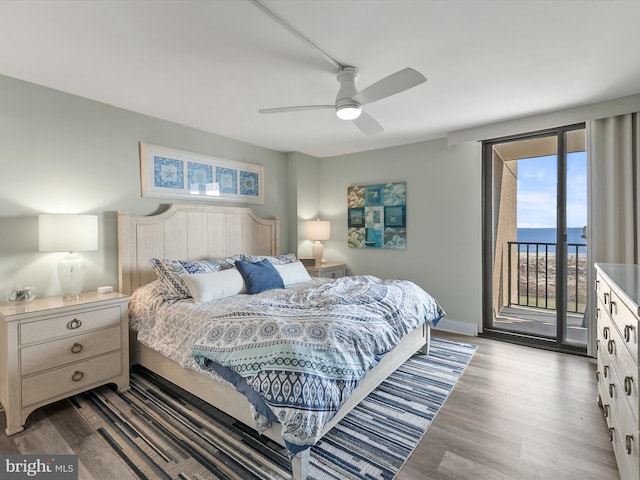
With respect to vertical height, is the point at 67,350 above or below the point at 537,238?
below

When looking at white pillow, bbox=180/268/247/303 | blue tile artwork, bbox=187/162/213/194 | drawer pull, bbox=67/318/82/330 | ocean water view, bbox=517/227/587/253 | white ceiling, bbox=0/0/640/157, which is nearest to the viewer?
white ceiling, bbox=0/0/640/157

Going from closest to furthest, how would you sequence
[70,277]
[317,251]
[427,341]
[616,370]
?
[616,370], [70,277], [427,341], [317,251]

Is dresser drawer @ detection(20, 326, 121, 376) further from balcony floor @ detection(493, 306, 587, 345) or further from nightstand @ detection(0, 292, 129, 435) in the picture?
balcony floor @ detection(493, 306, 587, 345)

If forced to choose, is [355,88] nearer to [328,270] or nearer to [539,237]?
[328,270]

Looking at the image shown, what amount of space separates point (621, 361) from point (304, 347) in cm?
155

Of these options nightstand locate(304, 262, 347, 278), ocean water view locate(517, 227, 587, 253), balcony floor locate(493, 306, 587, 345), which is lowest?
balcony floor locate(493, 306, 587, 345)

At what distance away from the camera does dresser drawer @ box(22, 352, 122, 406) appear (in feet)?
6.91

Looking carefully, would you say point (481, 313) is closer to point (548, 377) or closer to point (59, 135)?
point (548, 377)

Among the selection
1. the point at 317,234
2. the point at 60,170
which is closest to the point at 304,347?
the point at 60,170

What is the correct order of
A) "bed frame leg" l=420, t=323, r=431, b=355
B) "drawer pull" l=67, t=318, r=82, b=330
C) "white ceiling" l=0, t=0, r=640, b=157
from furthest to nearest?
"bed frame leg" l=420, t=323, r=431, b=355 < "drawer pull" l=67, t=318, r=82, b=330 < "white ceiling" l=0, t=0, r=640, b=157

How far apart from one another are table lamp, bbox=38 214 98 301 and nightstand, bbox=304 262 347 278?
2.58 metres

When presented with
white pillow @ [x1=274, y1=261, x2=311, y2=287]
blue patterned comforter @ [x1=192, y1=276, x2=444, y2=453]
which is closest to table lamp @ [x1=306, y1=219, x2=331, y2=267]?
white pillow @ [x1=274, y1=261, x2=311, y2=287]

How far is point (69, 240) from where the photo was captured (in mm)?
2373

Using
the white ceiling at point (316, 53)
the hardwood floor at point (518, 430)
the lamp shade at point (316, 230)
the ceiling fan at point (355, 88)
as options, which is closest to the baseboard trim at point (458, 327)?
the hardwood floor at point (518, 430)
